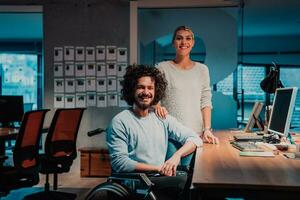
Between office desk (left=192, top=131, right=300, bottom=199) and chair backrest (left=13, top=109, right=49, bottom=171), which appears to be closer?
office desk (left=192, top=131, right=300, bottom=199)

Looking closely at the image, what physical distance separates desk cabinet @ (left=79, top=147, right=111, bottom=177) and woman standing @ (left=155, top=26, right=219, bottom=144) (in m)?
3.01

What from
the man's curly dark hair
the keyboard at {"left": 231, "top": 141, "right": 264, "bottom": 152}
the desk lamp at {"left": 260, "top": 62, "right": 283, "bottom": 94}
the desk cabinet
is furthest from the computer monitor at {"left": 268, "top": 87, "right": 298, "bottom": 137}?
the desk cabinet

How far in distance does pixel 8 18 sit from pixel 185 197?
702cm

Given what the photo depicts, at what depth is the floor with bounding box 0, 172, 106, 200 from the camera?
16.0ft

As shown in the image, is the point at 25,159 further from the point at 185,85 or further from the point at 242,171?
the point at 242,171

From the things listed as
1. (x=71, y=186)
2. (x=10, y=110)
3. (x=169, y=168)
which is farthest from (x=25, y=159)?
(x=169, y=168)

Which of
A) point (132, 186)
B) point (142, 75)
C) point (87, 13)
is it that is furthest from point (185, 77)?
point (87, 13)

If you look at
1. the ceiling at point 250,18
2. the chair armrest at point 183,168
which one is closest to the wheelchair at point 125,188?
the chair armrest at point 183,168

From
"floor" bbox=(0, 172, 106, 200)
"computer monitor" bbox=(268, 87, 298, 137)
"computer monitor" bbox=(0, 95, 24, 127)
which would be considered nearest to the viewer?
"computer monitor" bbox=(268, 87, 298, 137)

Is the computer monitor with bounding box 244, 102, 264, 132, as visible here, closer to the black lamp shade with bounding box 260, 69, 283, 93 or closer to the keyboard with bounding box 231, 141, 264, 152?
the black lamp shade with bounding box 260, 69, 283, 93

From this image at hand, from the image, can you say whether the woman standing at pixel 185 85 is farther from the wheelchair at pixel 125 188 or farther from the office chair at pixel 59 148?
the office chair at pixel 59 148

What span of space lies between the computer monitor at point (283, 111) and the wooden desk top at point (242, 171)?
1.16ft

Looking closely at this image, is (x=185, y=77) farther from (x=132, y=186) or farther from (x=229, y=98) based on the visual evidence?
(x=229, y=98)

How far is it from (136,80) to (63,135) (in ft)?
7.60
